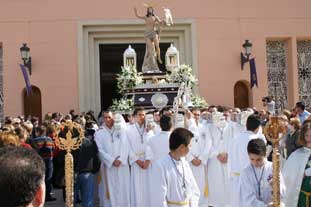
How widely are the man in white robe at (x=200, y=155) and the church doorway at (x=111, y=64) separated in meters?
10.7

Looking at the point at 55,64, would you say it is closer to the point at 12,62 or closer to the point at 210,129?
the point at 12,62

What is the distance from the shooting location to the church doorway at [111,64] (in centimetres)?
2119

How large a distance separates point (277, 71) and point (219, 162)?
11.4m

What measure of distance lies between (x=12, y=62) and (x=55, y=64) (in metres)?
1.51

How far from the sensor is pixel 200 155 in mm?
10172

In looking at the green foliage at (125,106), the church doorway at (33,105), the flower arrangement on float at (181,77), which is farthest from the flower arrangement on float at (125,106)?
the church doorway at (33,105)

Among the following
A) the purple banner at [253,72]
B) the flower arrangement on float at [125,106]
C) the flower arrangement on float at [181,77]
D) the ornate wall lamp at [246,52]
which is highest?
the ornate wall lamp at [246,52]

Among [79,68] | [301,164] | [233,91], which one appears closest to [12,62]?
[79,68]

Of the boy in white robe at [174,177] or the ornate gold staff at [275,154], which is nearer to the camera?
the ornate gold staff at [275,154]

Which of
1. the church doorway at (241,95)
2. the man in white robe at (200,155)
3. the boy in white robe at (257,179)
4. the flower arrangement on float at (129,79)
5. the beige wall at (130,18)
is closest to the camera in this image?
the boy in white robe at (257,179)

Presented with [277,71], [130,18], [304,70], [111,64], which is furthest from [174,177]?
[111,64]

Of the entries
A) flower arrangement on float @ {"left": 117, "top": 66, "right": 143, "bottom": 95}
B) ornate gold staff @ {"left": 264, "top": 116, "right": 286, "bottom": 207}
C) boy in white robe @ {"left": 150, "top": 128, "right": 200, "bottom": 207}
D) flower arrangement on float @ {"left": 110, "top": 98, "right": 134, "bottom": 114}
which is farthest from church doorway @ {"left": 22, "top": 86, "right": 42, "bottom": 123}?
ornate gold staff @ {"left": 264, "top": 116, "right": 286, "bottom": 207}

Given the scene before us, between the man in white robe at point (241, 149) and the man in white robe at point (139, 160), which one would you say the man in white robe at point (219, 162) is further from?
the man in white robe at point (139, 160)

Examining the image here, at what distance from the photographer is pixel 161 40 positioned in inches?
815
